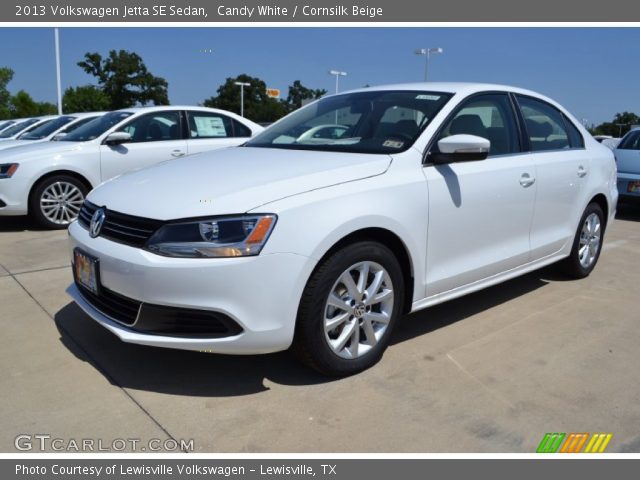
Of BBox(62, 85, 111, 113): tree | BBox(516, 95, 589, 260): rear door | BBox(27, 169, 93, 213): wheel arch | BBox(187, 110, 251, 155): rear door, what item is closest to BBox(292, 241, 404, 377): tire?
BBox(516, 95, 589, 260): rear door

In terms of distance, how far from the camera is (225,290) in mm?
2457

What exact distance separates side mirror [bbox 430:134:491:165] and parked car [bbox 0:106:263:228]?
16.0 feet

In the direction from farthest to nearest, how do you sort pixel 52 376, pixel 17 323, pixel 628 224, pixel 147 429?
pixel 628 224
pixel 17 323
pixel 52 376
pixel 147 429

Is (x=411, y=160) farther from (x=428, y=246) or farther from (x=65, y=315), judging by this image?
(x=65, y=315)

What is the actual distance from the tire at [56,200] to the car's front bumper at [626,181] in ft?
25.2

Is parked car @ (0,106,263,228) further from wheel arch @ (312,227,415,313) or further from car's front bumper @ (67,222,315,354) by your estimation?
wheel arch @ (312,227,415,313)

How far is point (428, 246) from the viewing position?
3.16 meters

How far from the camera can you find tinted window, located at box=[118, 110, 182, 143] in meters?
7.28

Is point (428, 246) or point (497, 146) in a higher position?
point (497, 146)

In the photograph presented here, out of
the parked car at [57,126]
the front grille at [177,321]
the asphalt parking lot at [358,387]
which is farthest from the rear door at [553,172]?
the parked car at [57,126]

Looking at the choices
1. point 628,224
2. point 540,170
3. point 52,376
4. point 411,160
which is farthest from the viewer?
point 628,224

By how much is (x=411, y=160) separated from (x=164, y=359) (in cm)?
178

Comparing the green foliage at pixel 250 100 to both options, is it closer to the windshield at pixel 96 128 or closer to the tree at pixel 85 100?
the tree at pixel 85 100
